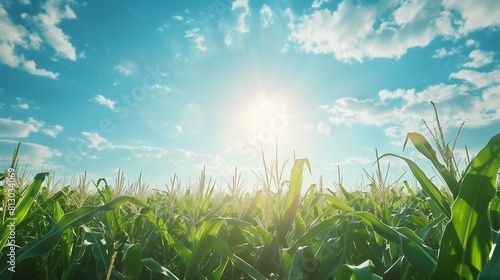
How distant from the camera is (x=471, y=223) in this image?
1.39m

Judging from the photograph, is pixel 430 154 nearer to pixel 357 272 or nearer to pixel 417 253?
pixel 417 253

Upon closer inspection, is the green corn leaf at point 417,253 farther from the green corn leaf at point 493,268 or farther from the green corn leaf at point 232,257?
the green corn leaf at point 232,257

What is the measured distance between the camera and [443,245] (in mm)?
1415

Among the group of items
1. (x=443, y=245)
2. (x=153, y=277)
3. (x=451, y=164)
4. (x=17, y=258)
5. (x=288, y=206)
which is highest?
(x=451, y=164)

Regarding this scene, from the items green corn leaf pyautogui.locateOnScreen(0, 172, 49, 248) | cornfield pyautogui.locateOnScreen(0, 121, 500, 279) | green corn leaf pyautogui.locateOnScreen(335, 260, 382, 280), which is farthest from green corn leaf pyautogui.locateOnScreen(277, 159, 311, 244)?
green corn leaf pyautogui.locateOnScreen(0, 172, 49, 248)

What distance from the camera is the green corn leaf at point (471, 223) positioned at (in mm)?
1321

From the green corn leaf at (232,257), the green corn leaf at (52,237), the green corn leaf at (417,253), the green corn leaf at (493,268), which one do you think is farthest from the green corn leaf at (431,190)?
the green corn leaf at (52,237)

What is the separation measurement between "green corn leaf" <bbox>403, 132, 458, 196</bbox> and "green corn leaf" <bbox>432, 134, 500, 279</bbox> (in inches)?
12.0

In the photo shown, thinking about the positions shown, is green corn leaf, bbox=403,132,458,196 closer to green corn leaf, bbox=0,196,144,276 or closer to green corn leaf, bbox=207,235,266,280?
green corn leaf, bbox=207,235,266,280

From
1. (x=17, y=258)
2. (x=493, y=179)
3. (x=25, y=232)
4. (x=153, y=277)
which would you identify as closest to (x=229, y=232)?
(x=153, y=277)

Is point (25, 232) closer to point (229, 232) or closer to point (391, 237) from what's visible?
point (229, 232)

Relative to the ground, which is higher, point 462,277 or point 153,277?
point 462,277

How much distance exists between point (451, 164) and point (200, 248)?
5.66 ft

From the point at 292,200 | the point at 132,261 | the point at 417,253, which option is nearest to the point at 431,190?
the point at 417,253
